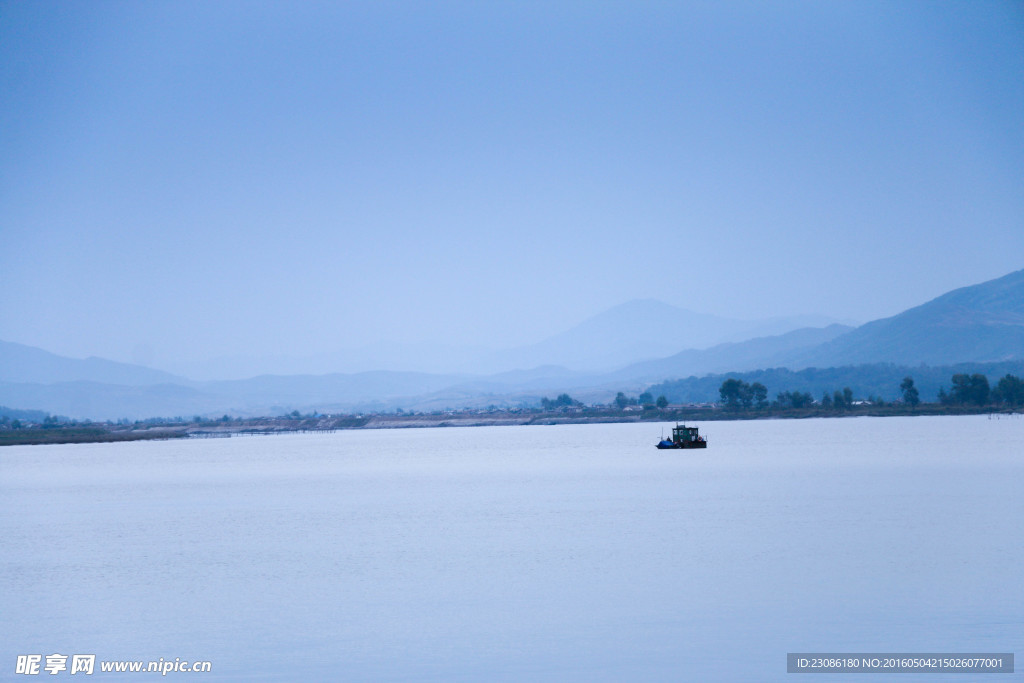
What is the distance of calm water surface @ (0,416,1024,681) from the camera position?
24875 millimetres

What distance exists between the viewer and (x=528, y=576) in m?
35.1

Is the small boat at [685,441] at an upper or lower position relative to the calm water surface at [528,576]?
upper

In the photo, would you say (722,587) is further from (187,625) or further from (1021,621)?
(187,625)

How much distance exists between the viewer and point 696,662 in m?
23.4

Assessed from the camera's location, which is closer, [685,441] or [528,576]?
[528,576]

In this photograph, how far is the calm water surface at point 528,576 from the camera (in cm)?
2488

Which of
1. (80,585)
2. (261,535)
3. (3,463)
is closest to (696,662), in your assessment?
(80,585)

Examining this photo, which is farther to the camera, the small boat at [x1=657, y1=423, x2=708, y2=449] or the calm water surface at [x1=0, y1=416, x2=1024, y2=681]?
the small boat at [x1=657, y1=423, x2=708, y2=449]

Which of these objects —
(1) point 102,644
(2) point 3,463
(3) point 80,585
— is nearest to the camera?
(1) point 102,644

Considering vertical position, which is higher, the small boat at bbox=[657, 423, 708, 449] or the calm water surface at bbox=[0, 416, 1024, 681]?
the small boat at bbox=[657, 423, 708, 449]

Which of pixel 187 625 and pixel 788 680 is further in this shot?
pixel 187 625

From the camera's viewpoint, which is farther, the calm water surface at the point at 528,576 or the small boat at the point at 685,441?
the small boat at the point at 685,441

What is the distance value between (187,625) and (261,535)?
20.1 meters

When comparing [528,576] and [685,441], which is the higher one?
[685,441]
